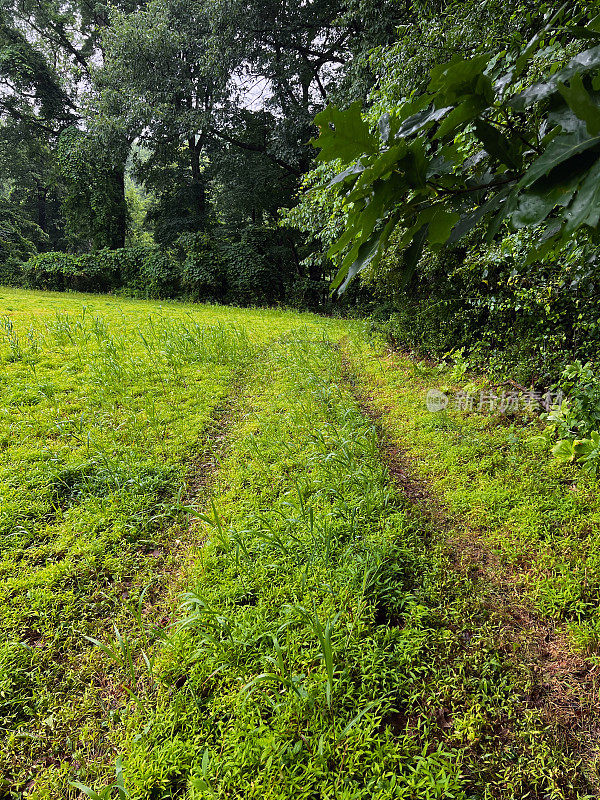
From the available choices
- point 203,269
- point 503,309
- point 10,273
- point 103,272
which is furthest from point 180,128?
point 503,309

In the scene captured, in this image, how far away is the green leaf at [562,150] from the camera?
2.11ft

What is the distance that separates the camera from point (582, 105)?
630mm

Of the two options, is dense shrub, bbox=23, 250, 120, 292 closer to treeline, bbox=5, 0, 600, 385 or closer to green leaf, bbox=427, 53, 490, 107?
treeline, bbox=5, 0, 600, 385

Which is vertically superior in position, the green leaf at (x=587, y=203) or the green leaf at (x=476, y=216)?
the green leaf at (x=476, y=216)

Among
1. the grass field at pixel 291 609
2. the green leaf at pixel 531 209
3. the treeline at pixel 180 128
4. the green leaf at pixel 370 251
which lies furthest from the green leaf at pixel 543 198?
the treeline at pixel 180 128

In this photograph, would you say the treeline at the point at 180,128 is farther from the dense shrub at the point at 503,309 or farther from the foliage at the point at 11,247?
the dense shrub at the point at 503,309

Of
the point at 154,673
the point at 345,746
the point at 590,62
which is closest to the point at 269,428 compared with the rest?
the point at 154,673

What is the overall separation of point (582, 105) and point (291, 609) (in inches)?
78.3

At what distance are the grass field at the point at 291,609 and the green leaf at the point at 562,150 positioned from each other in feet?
5.30

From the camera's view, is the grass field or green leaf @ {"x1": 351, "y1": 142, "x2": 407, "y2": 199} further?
the grass field

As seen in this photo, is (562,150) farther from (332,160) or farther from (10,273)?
(10,273)

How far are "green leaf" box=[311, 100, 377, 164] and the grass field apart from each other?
163 cm

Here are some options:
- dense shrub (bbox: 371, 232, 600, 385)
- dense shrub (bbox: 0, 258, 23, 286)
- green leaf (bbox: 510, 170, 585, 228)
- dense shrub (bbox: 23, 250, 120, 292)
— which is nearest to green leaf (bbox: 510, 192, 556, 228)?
green leaf (bbox: 510, 170, 585, 228)

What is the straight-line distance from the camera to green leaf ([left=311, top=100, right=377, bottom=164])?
79 cm
